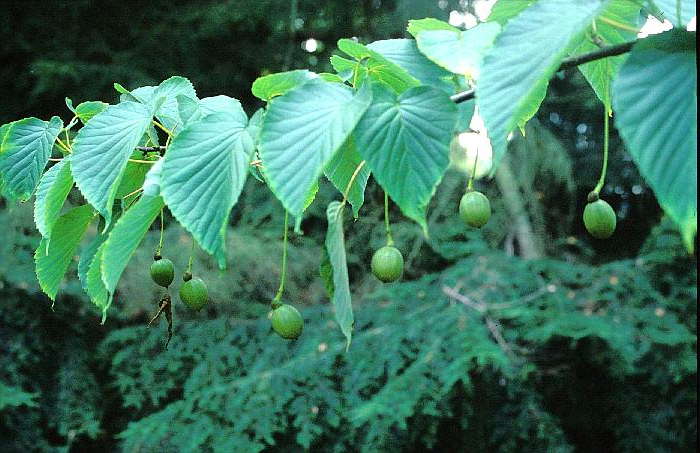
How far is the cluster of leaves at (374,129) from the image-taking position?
327 mm

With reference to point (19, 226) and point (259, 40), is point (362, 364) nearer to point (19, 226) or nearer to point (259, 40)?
point (19, 226)

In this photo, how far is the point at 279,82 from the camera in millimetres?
483

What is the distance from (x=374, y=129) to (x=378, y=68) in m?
0.10

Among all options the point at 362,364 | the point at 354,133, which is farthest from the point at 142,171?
the point at 362,364

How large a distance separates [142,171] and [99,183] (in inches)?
4.6

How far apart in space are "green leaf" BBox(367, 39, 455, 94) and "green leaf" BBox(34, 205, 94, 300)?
290mm

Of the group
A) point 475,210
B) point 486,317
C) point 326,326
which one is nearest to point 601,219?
point 475,210

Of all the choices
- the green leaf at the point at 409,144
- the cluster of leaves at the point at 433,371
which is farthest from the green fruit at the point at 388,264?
the cluster of leaves at the point at 433,371

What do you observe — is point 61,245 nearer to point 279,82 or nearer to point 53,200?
point 53,200

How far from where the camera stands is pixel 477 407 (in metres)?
2.29

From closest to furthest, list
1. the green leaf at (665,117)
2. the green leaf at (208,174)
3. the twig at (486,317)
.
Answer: the green leaf at (665,117) < the green leaf at (208,174) < the twig at (486,317)

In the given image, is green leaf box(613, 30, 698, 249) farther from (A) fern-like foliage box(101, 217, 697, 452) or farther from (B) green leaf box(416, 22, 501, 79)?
(A) fern-like foliage box(101, 217, 697, 452)

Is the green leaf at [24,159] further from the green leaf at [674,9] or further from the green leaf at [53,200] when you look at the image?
the green leaf at [674,9]

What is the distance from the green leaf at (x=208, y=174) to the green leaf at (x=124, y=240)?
1.0 inches
